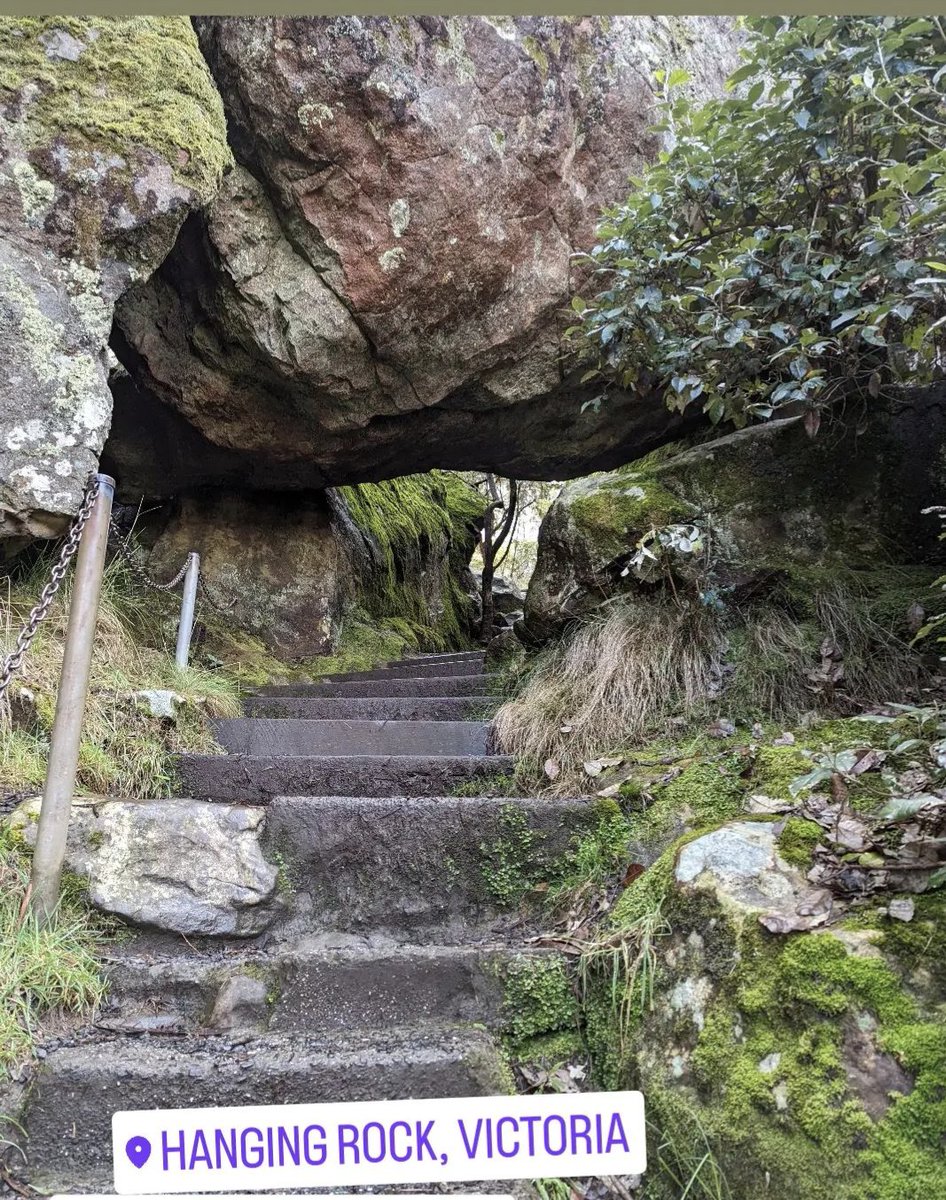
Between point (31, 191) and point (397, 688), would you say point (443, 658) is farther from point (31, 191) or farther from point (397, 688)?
point (31, 191)

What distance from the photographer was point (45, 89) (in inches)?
111

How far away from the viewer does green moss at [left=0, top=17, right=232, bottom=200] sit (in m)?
2.81

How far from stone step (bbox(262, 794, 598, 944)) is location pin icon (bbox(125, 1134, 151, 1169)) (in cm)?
107

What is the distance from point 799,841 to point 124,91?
355 centimetres

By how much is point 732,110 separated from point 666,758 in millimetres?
2562

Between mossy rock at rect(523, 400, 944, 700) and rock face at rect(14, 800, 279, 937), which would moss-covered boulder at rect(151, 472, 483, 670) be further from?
rock face at rect(14, 800, 279, 937)

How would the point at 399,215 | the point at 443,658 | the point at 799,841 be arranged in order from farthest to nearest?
1. the point at 443,658
2. the point at 399,215
3. the point at 799,841

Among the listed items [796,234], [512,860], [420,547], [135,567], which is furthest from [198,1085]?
[420,547]

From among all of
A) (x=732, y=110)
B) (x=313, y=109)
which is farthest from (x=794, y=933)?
(x=313, y=109)

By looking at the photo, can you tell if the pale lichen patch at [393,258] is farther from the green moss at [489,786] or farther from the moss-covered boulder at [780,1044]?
the moss-covered boulder at [780,1044]

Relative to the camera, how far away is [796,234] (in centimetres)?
286

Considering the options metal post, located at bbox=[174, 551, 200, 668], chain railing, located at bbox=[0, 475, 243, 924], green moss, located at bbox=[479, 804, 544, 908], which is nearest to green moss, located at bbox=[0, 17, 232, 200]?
chain railing, located at bbox=[0, 475, 243, 924]

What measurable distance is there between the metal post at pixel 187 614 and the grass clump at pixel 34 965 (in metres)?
1.85

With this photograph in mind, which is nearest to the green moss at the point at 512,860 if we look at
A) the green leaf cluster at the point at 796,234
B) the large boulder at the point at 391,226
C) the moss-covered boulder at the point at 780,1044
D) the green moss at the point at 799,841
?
the moss-covered boulder at the point at 780,1044
